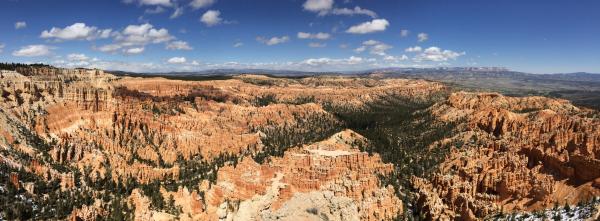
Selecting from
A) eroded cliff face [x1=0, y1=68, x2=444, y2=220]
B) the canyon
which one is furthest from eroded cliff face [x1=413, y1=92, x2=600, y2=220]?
eroded cliff face [x1=0, y1=68, x2=444, y2=220]

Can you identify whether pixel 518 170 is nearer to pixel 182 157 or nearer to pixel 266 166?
pixel 266 166

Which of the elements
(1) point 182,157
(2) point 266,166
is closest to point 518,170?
(2) point 266,166

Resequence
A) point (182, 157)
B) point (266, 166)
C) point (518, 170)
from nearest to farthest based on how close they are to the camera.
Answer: point (518, 170), point (266, 166), point (182, 157)

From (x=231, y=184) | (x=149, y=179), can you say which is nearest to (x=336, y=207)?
(x=231, y=184)

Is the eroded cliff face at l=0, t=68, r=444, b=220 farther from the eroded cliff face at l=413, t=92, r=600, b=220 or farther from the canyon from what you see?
the eroded cliff face at l=413, t=92, r=600, b=220

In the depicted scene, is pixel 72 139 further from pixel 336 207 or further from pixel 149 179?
pixel 336 207

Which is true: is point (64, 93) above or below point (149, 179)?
above

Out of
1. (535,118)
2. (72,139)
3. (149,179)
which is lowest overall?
(149,179)
